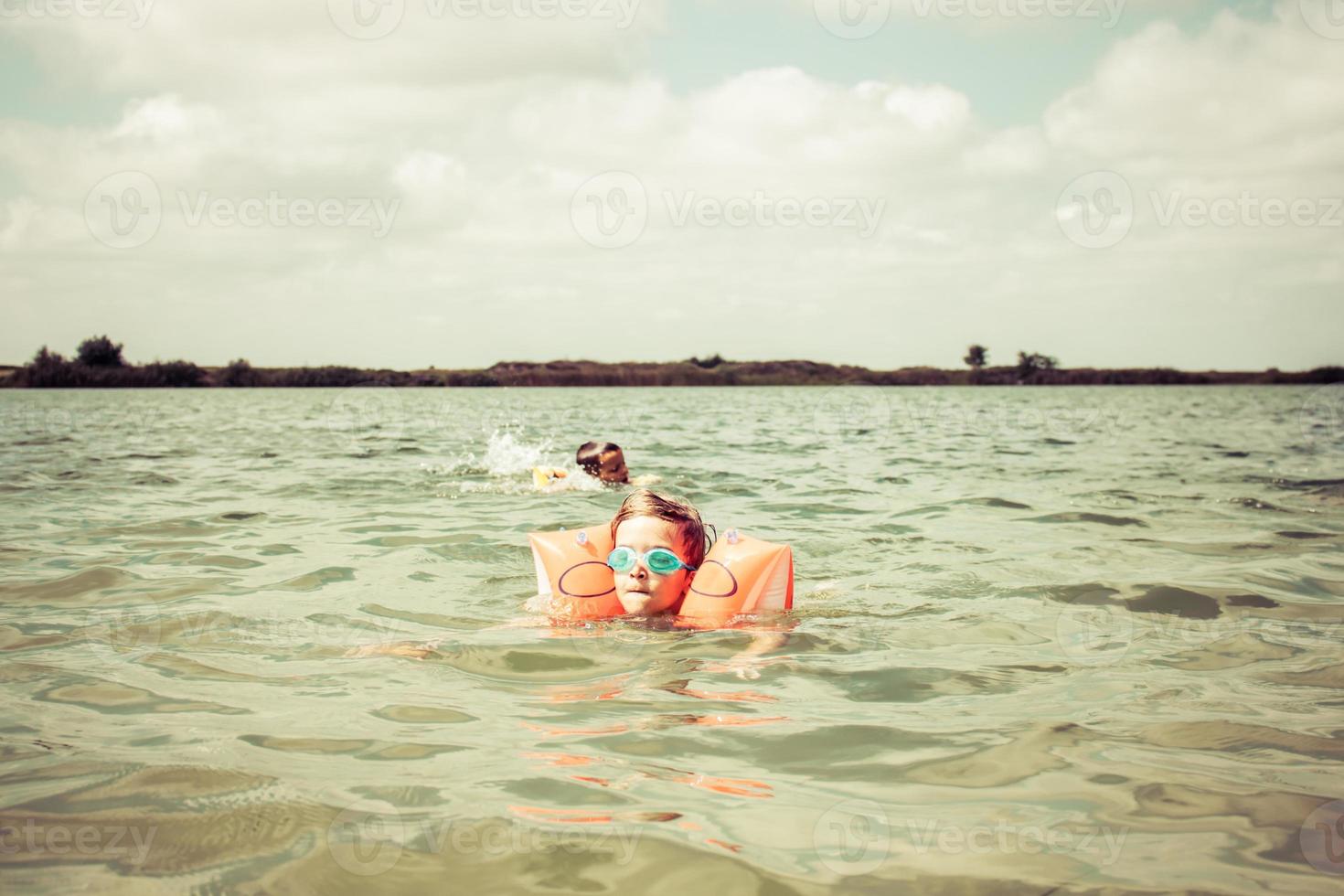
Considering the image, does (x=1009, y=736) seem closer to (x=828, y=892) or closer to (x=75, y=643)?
(x=828, y=892)

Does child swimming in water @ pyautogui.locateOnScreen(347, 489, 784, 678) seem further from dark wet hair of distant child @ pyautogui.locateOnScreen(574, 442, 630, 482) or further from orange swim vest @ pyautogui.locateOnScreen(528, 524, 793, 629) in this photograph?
dark wet hair of distant child @ pyautogui.locateOnScreen(574, 442, 630, 482)

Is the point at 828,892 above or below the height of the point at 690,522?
below

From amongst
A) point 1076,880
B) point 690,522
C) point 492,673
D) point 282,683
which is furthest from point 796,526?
point 1076,880

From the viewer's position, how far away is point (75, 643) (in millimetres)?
4598

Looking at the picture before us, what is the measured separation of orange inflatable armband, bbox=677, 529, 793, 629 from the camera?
5066mm

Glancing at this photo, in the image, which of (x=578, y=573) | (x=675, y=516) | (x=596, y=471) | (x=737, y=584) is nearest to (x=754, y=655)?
(x=737, y=584)

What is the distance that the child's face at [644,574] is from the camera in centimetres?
507

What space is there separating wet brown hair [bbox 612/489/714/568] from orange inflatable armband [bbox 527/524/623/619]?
0.15 metres

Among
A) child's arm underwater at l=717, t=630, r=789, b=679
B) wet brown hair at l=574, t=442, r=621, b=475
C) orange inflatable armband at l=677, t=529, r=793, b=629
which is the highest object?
wet brown hair at l=574, t=442, r=621, b=475

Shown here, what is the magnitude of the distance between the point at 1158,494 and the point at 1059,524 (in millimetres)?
3058

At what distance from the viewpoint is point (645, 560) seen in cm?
502

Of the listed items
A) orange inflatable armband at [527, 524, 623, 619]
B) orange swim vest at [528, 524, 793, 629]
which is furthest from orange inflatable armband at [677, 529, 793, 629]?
orange inflatable armband at [527, 524, 623, 619]

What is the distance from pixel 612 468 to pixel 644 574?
259 inches

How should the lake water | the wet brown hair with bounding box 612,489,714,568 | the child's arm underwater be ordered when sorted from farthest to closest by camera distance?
1. the wet brown hair with bounding box 612,489,714,568
2. the child's arm underwater
3. the lake water
